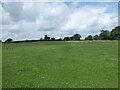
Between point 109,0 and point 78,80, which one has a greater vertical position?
point 109,0

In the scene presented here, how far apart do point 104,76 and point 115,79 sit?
2.96 feet

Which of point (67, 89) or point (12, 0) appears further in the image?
point (12, 0)

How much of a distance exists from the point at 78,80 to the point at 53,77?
5.88 feet

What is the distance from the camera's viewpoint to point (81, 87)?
8336 mm

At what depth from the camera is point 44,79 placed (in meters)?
9.90

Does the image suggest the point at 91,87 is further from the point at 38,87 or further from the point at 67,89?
the point at 38,87

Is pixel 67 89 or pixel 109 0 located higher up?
pixel 109 0

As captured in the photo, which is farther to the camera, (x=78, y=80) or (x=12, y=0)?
(x=12, y=0)

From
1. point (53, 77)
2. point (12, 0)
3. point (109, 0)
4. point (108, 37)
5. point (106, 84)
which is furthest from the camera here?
point (108, 37)

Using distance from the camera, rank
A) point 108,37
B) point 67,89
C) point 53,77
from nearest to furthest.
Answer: point 67,89 → point 53,77 → point 108,37

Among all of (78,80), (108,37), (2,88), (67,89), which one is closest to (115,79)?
(78,80)

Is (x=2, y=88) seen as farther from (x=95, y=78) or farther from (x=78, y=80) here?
(x=95, y=78)

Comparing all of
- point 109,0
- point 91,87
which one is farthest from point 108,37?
point 91,87

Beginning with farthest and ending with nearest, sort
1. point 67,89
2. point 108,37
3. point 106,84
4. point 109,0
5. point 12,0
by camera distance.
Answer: point 108,37, point 109,0, point 12,0, point 106,84, point 67,89
